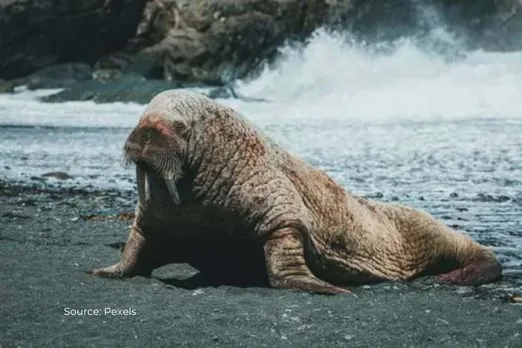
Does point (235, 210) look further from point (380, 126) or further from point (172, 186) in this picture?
point (380, 126)

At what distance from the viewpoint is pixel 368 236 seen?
21.2 feet

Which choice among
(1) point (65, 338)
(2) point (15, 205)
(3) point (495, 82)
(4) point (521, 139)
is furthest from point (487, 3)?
(1) point (65, 338)

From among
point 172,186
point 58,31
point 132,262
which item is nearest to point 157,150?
point 172,186

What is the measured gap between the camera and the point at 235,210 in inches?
227

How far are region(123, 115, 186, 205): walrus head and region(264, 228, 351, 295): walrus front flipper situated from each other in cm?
64

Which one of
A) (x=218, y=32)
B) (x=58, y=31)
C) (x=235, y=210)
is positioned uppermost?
(x=235, y=210)

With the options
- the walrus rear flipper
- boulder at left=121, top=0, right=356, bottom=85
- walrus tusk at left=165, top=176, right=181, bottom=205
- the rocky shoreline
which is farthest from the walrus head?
boulder at left=121, top=0, right=356, bottom=85

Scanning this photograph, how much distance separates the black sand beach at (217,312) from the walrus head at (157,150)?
674 mm

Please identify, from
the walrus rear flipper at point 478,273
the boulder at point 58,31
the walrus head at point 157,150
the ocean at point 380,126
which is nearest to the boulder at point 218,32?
the ocean at point 380,126

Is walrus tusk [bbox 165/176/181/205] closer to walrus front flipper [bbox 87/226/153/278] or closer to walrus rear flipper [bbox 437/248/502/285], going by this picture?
walrus front flipper [bbox 87/226/153/278]

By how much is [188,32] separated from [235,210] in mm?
32226

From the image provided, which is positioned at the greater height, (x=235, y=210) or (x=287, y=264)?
(x=235, y=210)

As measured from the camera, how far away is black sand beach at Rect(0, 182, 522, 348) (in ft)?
14.9

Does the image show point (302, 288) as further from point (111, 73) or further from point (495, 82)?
point (111, 73)
